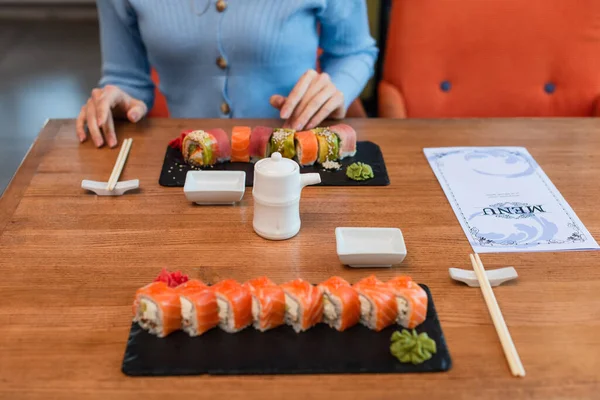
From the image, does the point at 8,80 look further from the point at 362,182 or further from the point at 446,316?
the point at 446,316

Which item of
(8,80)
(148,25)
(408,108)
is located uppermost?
(148,25)

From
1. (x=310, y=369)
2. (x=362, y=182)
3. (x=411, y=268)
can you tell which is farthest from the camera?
(x=362, y=182)

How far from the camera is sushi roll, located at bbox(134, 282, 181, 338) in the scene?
81 cm

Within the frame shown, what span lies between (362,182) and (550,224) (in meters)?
0.38

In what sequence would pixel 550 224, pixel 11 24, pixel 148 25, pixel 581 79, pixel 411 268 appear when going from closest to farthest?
pixel 411 268 < pixel 550 224 < pixel 148 25 < pixel 581 79 < pixel 11 24

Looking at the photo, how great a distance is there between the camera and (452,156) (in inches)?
52.9

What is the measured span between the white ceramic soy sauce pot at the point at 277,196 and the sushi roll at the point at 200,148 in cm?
28

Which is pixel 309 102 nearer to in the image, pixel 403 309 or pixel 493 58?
pixel 403 309

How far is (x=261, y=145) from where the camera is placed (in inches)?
50.9

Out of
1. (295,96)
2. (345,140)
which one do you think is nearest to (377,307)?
(345,140)

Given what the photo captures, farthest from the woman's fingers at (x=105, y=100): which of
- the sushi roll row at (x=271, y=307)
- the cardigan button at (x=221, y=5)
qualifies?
the sushi roll row at (x=271, y=307)

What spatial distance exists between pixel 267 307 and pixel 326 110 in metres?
0.72

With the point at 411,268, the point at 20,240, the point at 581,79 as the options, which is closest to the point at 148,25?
the point at 20,240

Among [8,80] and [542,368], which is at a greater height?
[542,368]
